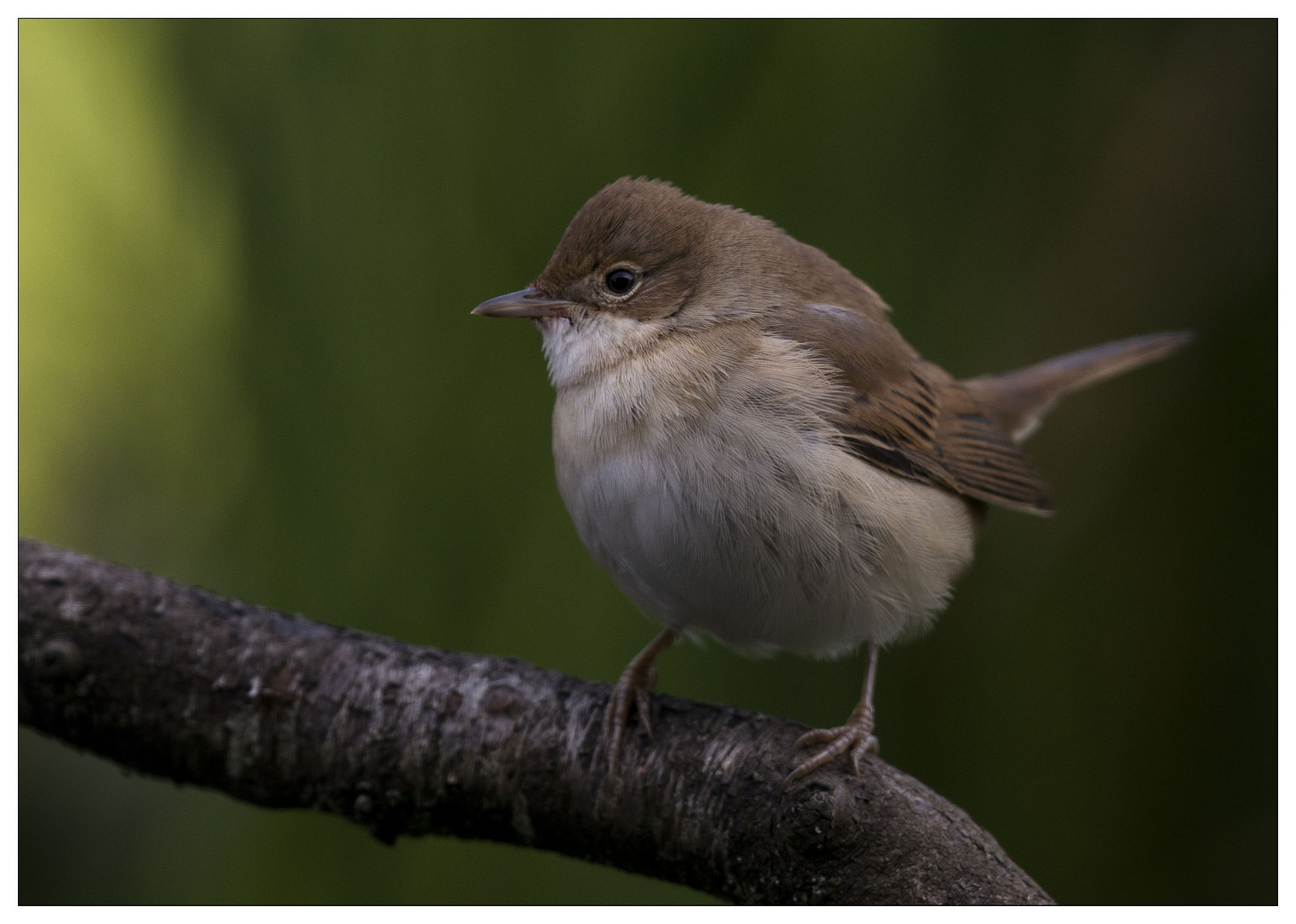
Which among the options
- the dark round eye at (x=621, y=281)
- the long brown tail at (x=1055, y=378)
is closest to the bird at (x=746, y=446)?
the dark round eye at (x=621, y=281)

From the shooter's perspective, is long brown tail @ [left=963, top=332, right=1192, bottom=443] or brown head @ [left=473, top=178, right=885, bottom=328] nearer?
brown head @ [left=473, top=178, right=885, bottom=328]

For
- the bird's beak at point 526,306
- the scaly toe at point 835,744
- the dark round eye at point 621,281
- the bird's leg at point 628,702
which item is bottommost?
the scaly toe at point 835,744

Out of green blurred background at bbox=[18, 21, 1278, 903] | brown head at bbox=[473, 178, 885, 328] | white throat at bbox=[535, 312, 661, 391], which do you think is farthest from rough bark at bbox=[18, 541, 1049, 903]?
brown head at bbox=[473, 178, 885, 328]

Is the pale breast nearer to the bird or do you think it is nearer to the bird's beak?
the bird

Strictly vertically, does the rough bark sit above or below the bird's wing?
below

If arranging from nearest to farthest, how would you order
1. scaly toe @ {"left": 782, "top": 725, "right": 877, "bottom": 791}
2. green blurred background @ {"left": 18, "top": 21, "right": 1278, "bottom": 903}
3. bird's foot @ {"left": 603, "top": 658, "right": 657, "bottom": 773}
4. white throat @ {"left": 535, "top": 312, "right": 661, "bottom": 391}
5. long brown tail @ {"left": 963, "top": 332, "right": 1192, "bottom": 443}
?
scaly toe @ {"left": 782, "top": 725, "right": 877, "bottom": 791} < bird's foot @ {"left": 603, "top": 658, "right": 657, "bottom": 773} < white throat @ {"left": 535, "top": 312, "right": 661, "bottom": 391} < green blurred background @ {"left": 18, "top": 21, "right": 1278, "bottom": 903} < long brown tail @ {"left": 963, "top": 332, "right": 1192, "bottom": 443}

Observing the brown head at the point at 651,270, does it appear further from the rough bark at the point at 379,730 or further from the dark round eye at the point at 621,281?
the rough bark at the point at 379,730
